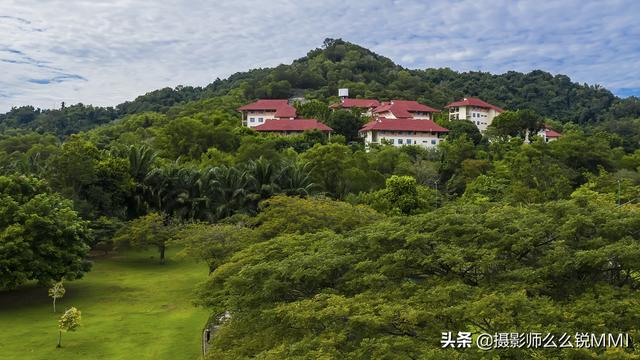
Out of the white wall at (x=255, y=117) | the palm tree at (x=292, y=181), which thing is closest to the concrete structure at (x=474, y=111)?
the white wall at (x=255, y=117)

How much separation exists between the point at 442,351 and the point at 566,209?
5.05 metres

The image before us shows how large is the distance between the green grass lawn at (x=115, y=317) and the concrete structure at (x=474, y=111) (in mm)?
50775

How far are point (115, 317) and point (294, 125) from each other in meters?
37.8

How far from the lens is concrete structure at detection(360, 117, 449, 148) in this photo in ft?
180

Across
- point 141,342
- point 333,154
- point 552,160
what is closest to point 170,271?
point 141,342

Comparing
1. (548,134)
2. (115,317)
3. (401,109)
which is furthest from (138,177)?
(548,134)

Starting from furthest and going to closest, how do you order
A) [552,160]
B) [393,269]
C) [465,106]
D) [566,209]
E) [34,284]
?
[465,106] < [552,160] < [34,284] < [566,209] < [393,269]

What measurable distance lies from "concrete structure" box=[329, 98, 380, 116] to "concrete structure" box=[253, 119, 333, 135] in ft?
39.2

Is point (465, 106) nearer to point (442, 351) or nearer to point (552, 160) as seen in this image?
point (552, 160)

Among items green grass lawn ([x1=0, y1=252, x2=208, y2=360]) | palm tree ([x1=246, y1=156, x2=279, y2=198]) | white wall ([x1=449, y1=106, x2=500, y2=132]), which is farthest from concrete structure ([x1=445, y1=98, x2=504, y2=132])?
green grass lawn ([x1=0, y1=252, x2=208, y2=360])

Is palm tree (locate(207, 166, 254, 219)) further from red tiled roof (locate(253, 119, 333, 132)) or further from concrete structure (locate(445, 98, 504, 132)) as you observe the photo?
concrete structure (locate(445, 98, 504, 132))

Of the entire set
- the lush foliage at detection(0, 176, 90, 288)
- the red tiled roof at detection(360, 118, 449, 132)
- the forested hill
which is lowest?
the lush foliage at detection(0, 176, 90, 288)

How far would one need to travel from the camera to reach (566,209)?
1075 cm

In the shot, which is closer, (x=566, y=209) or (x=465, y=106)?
(x=566, y=209)
